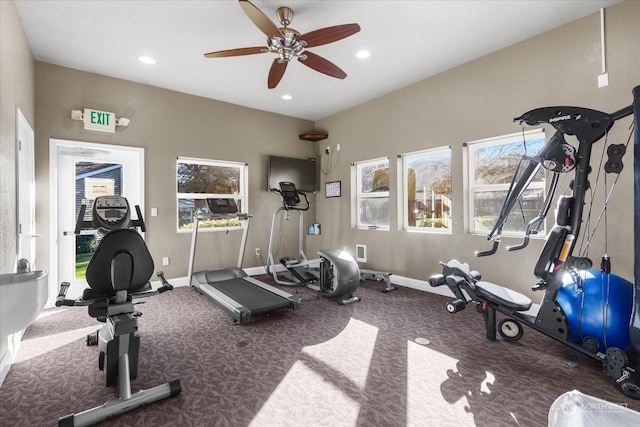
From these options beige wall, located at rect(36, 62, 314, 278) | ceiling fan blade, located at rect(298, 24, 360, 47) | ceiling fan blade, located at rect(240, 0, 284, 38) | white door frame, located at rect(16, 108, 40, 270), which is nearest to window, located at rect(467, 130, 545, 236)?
ceiling fan blade, located at rect(298, 24, 360, 47)

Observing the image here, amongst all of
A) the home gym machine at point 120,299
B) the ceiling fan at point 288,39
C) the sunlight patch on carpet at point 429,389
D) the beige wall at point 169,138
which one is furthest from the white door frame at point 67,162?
the sunlight patch on carpet at point 429,389

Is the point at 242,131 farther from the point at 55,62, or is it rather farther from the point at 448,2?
the point at 448,2

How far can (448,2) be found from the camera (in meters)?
2.82

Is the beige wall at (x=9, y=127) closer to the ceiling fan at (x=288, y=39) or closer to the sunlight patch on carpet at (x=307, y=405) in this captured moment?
the ceiling fan at (x=288, y=39)

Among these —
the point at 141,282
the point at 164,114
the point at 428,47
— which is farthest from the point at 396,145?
the point at 141,282

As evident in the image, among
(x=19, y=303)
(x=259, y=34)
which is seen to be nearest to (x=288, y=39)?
(x=259, y=34)

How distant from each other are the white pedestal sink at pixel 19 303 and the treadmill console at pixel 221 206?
3.55 m

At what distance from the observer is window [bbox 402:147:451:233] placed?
14.5 ft

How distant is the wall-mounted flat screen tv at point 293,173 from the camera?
5.73m

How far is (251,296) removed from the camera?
3797mm

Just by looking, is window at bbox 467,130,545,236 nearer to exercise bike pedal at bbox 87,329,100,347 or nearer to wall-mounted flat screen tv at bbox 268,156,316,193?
wall-mounted flat screen tv at bbox 268,156,316,193

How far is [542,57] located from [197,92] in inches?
182

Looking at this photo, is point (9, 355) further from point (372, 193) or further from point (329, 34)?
point (372, 193)

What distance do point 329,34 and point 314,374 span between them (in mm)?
2681
